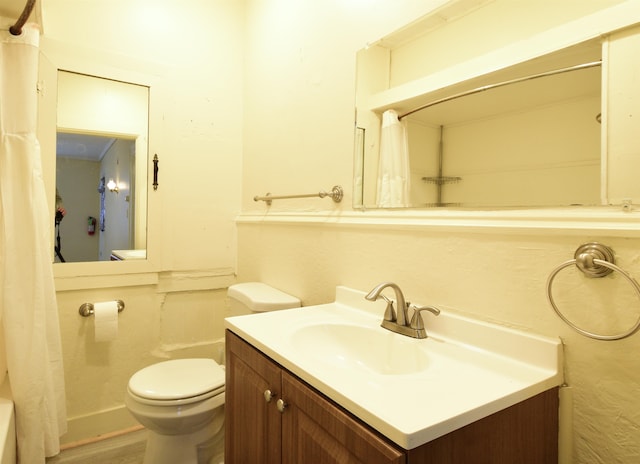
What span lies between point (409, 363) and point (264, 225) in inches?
46.4

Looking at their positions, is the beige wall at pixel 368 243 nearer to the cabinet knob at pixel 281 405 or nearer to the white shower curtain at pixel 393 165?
the white shower curtain at pixel 393 165

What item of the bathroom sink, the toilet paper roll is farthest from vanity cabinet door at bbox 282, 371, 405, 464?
the toilet paper roll

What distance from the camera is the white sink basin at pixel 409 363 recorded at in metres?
0.66

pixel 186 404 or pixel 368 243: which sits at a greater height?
pixel 368 243

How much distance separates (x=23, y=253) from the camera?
4.64ft

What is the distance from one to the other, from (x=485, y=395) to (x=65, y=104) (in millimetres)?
2147

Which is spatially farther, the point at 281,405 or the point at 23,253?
the point at 23,253

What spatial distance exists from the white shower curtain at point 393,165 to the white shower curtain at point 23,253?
134cm

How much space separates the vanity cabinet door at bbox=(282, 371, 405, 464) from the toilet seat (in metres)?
0.73

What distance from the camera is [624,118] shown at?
2.48 feet

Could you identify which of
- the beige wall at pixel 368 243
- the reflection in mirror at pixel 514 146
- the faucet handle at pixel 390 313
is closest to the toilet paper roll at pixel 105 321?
the beige wall at pixel 368 243

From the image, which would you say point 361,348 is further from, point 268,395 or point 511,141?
point 511,141

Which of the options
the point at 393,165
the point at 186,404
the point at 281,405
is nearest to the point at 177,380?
the point at 186,404

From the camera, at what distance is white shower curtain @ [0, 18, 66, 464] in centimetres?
138
